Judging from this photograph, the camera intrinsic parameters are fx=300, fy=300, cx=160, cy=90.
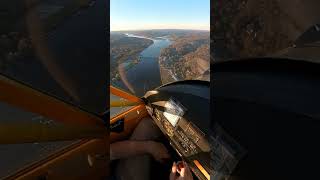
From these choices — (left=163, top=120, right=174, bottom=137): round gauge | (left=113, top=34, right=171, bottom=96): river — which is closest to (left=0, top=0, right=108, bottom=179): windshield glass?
(left=113, top=34, right=171, bottom=96): river

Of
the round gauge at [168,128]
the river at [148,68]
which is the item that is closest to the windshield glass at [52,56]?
the river at [148,68]

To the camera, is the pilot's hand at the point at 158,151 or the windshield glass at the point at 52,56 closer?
the windshield glass at the point at 52,56

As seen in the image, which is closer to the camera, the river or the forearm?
the river

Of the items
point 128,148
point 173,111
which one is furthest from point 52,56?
point 173,111

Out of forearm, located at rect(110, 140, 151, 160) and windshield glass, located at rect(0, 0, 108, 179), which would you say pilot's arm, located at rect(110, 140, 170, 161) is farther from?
windshield glass, located at rect(0, 0, 108, 179)

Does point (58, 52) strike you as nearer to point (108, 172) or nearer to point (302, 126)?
point (108, 172)

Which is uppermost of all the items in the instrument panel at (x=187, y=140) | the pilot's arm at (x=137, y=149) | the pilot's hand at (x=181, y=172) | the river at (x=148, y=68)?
the river at (x=148, y=68)

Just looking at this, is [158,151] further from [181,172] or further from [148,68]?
[148,68]

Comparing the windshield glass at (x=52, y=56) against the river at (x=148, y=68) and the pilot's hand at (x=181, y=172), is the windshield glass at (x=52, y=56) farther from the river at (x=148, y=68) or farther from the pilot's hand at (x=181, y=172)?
the pilot's hand at (x=181, y=172)
